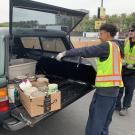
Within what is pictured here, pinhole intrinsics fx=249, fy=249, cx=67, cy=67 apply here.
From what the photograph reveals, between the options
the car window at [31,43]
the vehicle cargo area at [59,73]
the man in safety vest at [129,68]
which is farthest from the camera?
the car window at [31,43]

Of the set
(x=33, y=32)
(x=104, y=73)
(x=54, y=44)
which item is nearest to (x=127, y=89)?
(x=54, y=44)

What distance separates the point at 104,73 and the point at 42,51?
7.24 feet

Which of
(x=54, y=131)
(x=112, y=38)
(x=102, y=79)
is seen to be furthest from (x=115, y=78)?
(x=54, y=131)

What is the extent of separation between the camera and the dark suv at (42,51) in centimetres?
295

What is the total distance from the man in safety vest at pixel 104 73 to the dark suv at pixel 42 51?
1.67 feet

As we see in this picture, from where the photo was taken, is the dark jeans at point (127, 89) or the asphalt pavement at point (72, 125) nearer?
the asphalt pavement at point (72, 125)

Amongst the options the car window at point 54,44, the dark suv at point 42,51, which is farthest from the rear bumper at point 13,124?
the car window at point 54,44

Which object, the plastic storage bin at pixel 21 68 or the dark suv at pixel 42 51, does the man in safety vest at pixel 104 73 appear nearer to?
the dark suv at pixel 42 51

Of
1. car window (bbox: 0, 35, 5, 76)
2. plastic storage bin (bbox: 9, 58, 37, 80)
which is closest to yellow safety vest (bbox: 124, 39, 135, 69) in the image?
plastic storage bin (bbox: 9, 58, 37, 80)

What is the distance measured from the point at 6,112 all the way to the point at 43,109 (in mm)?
441

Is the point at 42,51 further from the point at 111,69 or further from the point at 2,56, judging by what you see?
the point at 111,69

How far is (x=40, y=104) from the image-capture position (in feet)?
9.71

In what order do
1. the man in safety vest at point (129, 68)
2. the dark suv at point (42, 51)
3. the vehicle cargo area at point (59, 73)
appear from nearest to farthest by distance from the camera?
the dark suv at point (42, 51), the vehicle cargo area at point (59, 73), the man in safety vest at point (129, 68)

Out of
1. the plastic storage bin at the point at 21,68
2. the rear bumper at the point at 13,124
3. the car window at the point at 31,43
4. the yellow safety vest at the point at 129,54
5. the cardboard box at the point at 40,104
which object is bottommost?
the rear bumper at the point at 13,124
